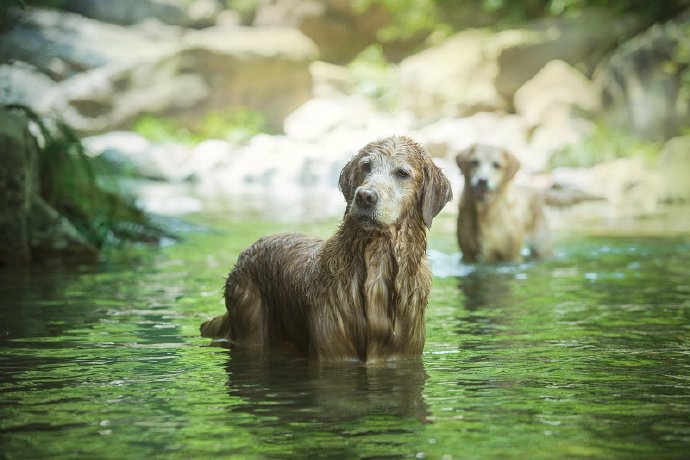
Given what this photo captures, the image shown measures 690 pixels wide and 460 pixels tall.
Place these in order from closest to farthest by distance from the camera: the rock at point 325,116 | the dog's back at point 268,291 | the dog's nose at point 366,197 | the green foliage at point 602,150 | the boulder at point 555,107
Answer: the dog's nose at point 366,197
the dog's back at point 268,291
the green foliage at point 602,150
the boulder at point 555,107
the rock at point 325,116

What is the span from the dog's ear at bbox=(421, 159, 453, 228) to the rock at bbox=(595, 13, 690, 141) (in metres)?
23.8

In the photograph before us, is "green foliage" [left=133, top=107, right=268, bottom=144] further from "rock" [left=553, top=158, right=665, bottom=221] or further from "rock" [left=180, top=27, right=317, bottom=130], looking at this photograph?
"rock" [left=553, top=158, right=665, bottom=221]

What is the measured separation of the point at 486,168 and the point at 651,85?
59.4ft

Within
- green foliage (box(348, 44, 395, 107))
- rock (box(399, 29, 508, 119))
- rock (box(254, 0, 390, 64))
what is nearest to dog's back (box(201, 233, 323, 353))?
rock (box(399, 29, 508, 119))

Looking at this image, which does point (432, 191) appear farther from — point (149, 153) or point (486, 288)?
point (149, 153)

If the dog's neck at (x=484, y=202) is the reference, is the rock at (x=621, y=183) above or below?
above

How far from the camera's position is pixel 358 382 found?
6141 mm

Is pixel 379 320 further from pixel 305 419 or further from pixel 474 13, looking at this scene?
pixel 474 13

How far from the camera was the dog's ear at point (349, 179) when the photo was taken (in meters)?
6.84

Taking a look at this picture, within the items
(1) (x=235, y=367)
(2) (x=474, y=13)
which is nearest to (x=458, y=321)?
(1) (x=235, y=367)

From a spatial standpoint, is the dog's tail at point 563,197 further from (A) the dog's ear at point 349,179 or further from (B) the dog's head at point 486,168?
(A) the dog's ear at point 349,179

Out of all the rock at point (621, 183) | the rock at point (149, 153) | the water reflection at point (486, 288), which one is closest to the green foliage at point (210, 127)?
the rock at point (149, 153)

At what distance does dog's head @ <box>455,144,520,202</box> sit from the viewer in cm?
1314

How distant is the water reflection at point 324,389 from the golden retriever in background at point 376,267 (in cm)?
18
